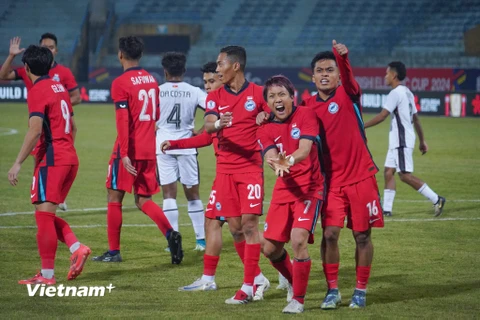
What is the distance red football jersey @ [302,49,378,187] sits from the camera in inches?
291

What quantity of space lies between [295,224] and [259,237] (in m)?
0.73

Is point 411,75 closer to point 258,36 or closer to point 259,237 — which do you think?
point 258,36

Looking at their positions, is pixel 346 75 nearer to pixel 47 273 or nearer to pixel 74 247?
pixel 74 247

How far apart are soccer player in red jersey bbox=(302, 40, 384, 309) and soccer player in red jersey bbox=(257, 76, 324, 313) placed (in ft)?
0.56

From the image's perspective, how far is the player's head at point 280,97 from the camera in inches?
283

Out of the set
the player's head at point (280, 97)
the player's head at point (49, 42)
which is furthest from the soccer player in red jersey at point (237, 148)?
the player's head at point (49, 42)

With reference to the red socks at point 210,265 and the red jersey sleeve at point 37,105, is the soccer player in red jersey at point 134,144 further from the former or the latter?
the red jersey sleeve at point 37,105

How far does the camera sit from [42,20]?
49.3m

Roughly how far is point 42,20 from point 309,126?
4432 centimetres

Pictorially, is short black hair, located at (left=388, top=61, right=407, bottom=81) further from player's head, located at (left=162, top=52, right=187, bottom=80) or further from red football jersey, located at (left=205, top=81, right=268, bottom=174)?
red football jersey, located at (left=205, top=81, right=268, bottom=174)

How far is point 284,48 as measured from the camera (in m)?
44.3

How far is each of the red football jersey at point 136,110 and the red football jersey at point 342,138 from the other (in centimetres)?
256

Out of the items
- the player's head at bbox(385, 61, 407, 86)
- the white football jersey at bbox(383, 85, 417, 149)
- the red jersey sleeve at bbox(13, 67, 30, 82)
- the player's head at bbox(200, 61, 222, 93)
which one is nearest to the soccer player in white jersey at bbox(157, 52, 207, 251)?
the player's head at bbox(200, 61, 222, 93)

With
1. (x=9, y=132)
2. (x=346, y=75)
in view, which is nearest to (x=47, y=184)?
(x=346, y=75)
